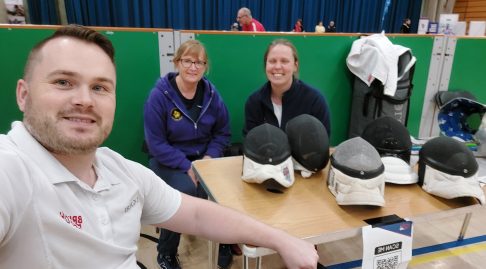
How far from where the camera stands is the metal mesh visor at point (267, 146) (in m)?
1.10

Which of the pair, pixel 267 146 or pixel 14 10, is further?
pixel 14 10

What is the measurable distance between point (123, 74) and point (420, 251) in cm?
207

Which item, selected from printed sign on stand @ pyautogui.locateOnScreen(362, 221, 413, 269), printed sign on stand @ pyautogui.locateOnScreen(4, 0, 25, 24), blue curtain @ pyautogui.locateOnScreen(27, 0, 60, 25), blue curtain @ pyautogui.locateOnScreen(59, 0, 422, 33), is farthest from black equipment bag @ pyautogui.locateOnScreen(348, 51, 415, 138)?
blue curtain @ pyautogui.locateOnScreen(27, 0, 60, 25)

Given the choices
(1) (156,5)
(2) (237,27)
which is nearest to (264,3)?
(2) (237,27)

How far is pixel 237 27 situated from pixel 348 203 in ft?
17.5

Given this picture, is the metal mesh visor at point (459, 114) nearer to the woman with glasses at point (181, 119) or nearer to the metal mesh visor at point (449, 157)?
the metal mesh visor at point (449, 157)

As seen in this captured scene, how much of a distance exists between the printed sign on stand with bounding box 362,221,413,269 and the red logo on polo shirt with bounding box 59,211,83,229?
2.38 ft

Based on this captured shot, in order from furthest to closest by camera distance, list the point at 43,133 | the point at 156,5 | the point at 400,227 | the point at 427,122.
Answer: the point at 156,5
the point at 427,122
the point at 400,227
the point at 43,133

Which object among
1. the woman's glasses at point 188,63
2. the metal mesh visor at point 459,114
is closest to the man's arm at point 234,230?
the woman's glasses at point 188,63

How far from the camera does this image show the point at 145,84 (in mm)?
2172

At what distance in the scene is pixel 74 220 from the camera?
0.69m

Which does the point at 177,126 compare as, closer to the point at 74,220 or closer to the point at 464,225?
the point at 74,220

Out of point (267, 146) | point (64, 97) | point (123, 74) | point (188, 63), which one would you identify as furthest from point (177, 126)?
point (64, 97)

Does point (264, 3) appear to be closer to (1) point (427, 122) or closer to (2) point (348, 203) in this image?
(1) point (427, 122)
